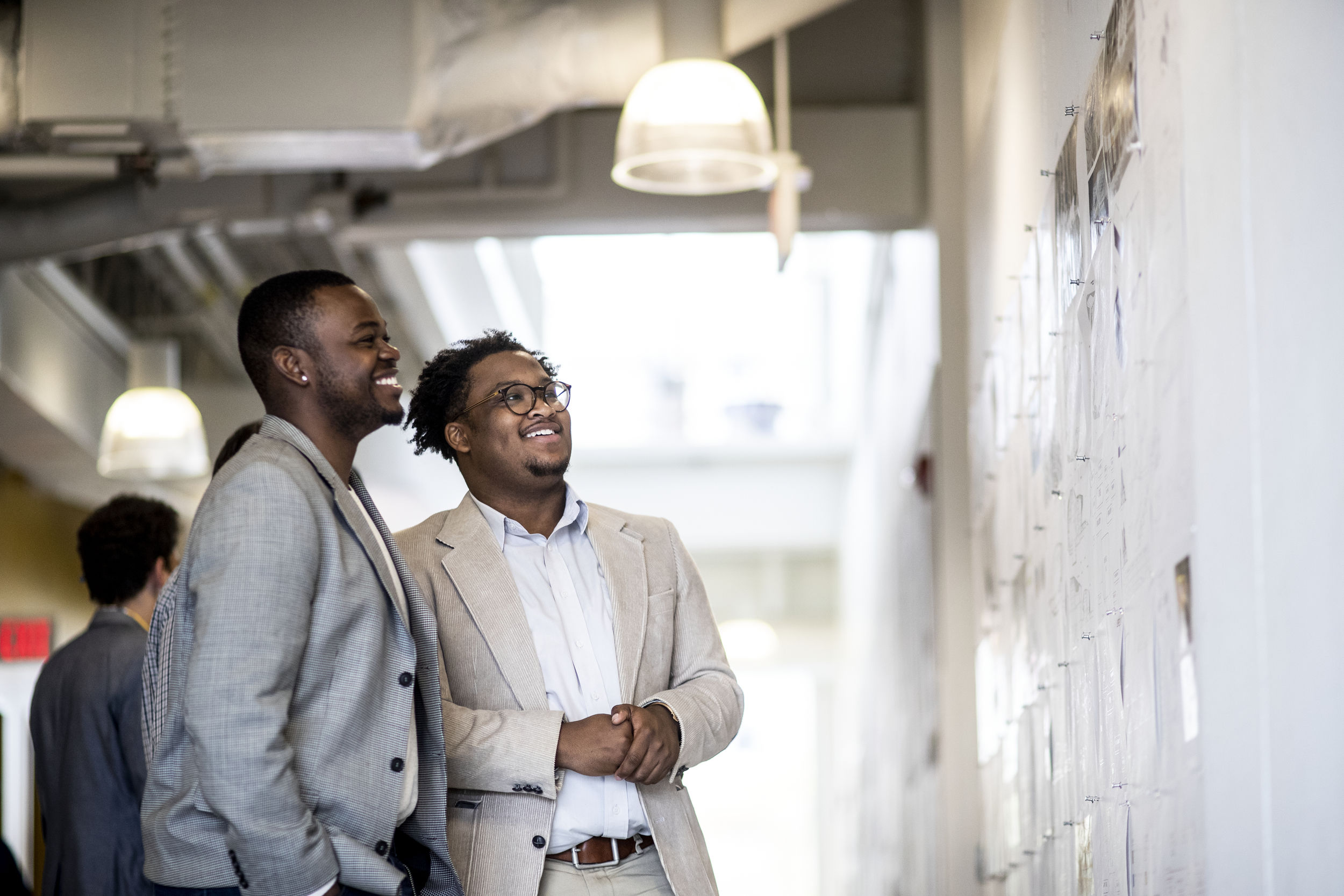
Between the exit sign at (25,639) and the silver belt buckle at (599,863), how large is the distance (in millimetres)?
6270

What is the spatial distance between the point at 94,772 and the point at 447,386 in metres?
1.25

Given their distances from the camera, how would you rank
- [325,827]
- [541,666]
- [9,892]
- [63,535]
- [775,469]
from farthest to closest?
[775,469]
[63,535]
[541,666]
[9,892]
[325,827]

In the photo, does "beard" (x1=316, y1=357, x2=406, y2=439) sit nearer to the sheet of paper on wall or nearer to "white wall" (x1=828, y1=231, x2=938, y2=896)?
the sheet of paper on wall

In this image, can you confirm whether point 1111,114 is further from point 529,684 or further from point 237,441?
point 237,441

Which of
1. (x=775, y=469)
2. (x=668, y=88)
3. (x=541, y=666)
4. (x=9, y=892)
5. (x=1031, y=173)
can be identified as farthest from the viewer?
(x=775, y=469)

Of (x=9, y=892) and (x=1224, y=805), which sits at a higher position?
(x=1224, y=805)

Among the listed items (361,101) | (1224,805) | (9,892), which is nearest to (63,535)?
(361,101)

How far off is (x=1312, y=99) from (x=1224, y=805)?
2.41ft

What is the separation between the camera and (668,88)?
401cm

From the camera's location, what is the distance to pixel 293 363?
213 centimetres

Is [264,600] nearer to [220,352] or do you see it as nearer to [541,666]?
[541,666]

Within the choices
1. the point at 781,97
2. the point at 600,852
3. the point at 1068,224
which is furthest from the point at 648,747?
the point at 781,97

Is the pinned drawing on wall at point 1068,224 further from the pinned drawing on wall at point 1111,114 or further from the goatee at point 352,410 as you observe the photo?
the goatee at point 352,410

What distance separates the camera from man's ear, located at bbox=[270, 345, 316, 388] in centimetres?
213
